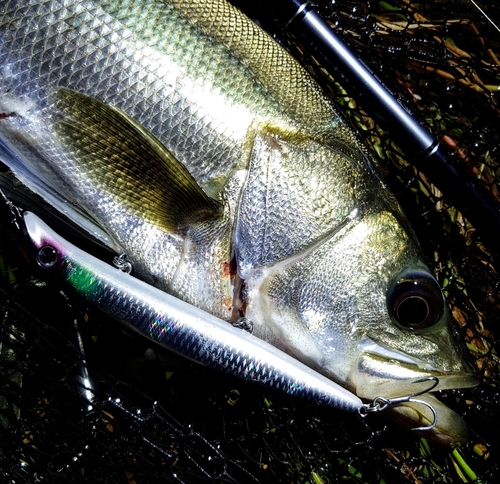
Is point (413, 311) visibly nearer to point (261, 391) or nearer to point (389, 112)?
point (261, 391)

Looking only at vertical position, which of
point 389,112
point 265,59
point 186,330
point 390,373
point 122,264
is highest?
point 389,112

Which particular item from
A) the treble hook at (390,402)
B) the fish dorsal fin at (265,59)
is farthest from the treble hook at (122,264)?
the treble hook at (390,402)

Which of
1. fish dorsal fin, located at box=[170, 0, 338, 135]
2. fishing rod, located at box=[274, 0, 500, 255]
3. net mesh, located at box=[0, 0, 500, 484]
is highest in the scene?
fishing rod, located at box=[274, 0, 500, 255]

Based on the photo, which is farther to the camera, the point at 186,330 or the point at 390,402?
the point at 390,402

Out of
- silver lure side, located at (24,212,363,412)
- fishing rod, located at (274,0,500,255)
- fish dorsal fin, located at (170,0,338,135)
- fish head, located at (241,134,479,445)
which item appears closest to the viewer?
silver lure side, located at (24,212,363,412)

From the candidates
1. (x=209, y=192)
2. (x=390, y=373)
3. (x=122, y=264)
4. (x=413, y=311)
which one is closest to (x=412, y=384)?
(x=390, y=373)

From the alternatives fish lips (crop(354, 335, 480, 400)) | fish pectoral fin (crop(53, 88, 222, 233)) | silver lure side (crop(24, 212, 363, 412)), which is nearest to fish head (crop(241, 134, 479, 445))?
A: fish lips (crop(354, 335, 480, 400))

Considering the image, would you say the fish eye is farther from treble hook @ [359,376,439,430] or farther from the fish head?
treble hook @ [359,376,439,430]

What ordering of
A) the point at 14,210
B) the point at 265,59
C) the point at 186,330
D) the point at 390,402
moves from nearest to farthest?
the point at 186,330
the point at 390,402
the point at 14,210
the point at 265,59
